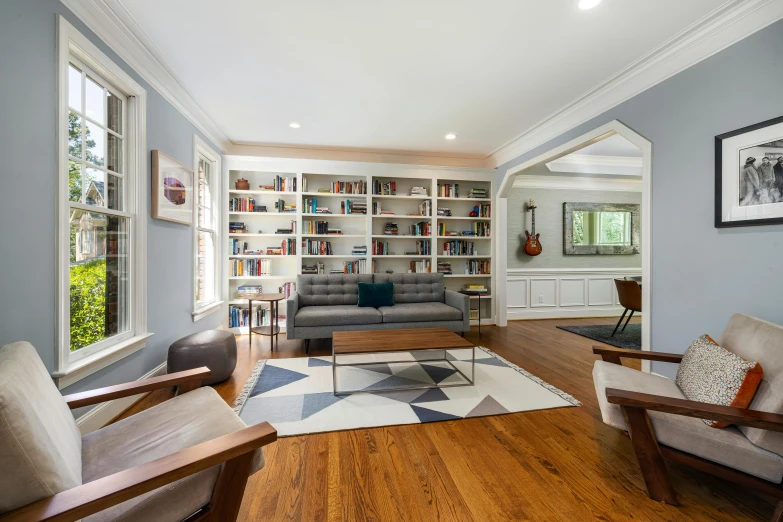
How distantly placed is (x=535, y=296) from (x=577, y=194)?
2.03m

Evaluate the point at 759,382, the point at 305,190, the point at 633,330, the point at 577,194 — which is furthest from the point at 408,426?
the point at 577,194

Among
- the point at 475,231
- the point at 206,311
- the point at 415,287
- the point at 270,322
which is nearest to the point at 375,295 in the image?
the point at 415,287

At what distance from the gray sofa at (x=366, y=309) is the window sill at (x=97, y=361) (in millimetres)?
1477

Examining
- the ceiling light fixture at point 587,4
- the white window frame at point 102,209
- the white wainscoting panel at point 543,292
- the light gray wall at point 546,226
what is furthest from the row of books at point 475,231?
the white window frame at point 102,209

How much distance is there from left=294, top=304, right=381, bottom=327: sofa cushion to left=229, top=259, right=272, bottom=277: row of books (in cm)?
114

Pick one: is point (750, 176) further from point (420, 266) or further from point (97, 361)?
point (97, 361)

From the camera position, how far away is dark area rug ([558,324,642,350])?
164 inches

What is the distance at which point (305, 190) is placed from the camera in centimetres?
489

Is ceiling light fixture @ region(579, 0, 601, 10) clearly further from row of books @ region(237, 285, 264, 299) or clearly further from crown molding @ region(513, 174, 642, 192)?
row of books @ region(237, 285, 264, 299)

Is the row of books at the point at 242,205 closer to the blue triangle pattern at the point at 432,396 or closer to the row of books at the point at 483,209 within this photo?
the row of books at the point at 483,209

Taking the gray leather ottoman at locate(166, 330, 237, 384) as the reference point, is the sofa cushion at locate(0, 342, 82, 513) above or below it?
above

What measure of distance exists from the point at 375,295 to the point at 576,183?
430 cm

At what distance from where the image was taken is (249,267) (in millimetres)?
4781

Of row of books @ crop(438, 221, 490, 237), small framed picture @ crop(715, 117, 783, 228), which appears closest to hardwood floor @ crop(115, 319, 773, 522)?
small framed picture @ crop(715, 117, 783, 228)
